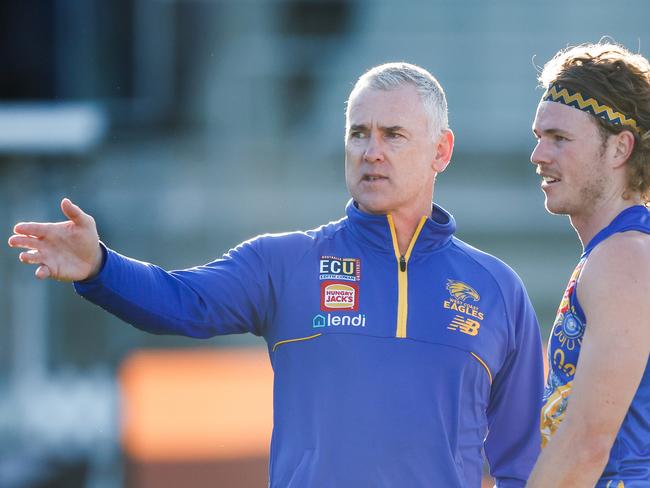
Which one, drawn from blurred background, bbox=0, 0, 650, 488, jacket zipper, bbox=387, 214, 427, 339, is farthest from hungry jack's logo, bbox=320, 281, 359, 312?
blurred background, bbox=0, 0, 650, 488

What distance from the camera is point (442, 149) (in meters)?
3.42

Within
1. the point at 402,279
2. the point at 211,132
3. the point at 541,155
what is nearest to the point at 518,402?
the point at 402,279

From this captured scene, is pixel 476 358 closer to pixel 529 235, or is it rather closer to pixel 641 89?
pixel 641 89

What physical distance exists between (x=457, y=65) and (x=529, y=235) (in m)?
2.30

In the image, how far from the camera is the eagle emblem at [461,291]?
3.24m

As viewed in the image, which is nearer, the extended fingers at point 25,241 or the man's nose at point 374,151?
the extended fingers at point 25,241

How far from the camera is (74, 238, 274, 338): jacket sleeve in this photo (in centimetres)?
293

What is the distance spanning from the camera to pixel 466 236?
42.2 ft

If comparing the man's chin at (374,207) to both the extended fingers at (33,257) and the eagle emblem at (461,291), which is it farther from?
the extended fingers at (33,257)

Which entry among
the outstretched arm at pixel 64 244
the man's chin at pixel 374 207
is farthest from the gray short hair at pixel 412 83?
the outstretched arm at pixel 64 244

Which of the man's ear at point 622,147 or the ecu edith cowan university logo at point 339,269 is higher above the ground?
the man's ear at point 622,147

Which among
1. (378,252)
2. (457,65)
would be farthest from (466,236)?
(378,252)

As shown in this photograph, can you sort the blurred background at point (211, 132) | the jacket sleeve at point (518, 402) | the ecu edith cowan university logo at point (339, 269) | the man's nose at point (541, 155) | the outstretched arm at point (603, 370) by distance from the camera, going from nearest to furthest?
the outstretched arm at point (603, 370) < the man's nose at point (541, 155) < the ecu edith cowan university logo at point (339, 269) < the jacket sleeve at point (518, 402) < the blurred background at point (211, 132)

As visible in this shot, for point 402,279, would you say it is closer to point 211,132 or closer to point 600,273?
point 600,273
